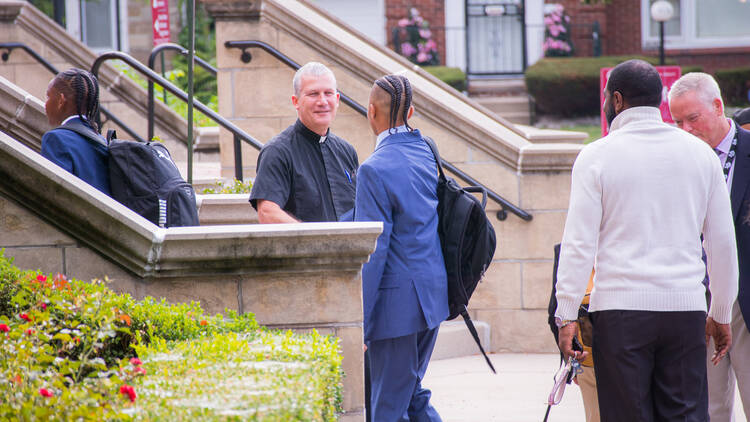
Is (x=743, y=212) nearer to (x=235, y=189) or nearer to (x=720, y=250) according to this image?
(x=720, y=250)

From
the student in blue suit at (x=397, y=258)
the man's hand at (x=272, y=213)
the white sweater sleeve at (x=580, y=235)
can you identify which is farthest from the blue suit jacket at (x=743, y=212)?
the man's hand at (x=272, y=213)

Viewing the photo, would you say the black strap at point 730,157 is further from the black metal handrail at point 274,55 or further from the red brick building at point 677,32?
the red brick building at point 677,32

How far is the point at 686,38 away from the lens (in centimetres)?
2192

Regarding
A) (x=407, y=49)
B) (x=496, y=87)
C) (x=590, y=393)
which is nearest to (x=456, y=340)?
(x=590, y=393)

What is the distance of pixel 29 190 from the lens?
4.01 metres

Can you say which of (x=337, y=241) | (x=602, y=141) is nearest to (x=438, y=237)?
(x=337, y=241)

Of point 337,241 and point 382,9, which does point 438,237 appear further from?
point 382,9

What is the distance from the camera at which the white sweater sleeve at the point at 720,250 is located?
3.78m

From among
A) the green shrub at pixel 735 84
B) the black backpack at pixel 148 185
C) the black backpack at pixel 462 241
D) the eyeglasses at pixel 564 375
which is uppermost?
the green shrub at pixel 735 84

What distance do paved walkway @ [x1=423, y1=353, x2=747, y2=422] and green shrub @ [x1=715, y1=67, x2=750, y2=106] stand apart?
46.1 ft

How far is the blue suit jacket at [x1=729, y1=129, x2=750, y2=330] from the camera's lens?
4344 millimetres

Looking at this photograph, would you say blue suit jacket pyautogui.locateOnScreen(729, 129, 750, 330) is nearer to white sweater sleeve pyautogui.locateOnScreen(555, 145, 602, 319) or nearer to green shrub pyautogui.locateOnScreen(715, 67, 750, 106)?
white sweater sleeve pyautogui.locateOnScreen(555, 145, 602, 319)

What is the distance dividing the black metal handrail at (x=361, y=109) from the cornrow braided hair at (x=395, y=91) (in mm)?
2837

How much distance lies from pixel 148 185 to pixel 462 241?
1.63 metres
